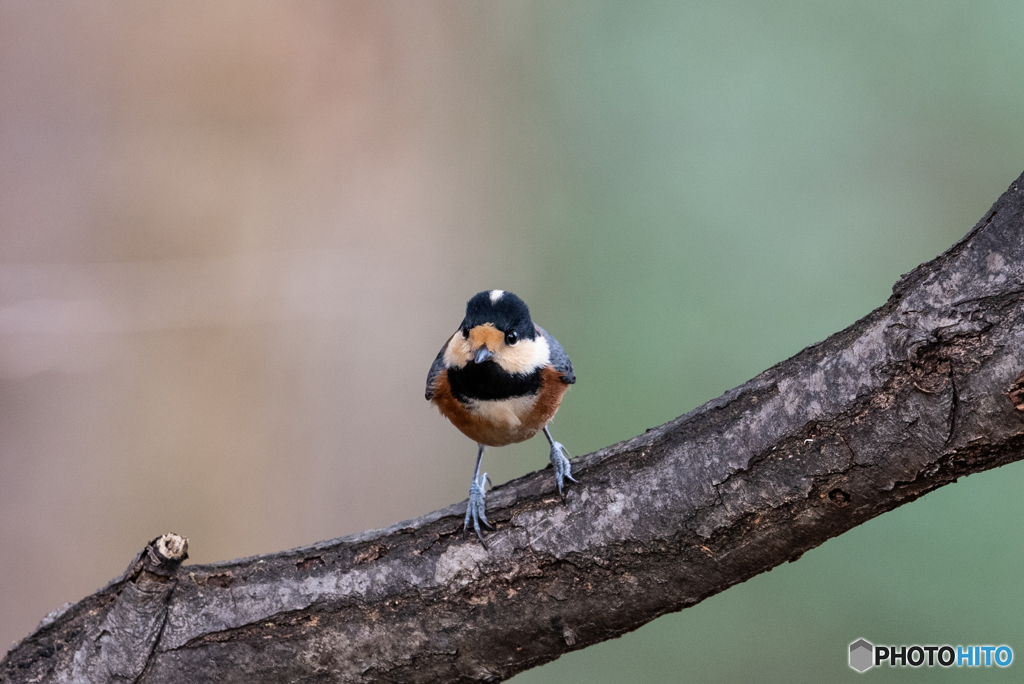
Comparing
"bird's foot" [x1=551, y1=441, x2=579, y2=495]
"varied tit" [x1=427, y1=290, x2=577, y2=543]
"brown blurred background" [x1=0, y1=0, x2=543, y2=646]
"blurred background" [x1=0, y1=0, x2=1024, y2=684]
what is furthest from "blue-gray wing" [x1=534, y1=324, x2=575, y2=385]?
"brown blurred background" [x1=0, y1=0, x2=543, y2=646]

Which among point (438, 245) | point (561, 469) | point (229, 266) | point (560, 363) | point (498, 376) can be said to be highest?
point (438, 245)

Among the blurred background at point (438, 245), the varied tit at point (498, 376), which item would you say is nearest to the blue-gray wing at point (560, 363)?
the varied tit at point (498, 376)

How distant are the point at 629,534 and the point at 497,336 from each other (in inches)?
31.0

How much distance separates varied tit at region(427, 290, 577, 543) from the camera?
2.22 metres

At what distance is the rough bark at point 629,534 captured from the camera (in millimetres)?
1328

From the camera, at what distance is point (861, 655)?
3.19m

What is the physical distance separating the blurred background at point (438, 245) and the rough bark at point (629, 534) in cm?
237

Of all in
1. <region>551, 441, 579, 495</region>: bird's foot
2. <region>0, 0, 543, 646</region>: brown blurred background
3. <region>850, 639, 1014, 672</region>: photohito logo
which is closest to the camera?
<region>551, 441, 579, 495</region>: bird's foot

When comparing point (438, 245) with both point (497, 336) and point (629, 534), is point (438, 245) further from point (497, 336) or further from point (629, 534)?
point (629, 534)

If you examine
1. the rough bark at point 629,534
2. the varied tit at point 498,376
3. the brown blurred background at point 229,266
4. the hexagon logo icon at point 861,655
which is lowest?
the rough bark at point 629,534

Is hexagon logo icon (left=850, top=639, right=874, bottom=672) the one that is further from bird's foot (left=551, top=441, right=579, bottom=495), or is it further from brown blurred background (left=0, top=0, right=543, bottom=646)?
brown blurred background (left=0, top=0, right=543, bottom=646)

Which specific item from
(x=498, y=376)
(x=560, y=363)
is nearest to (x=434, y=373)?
(x=498, y=376)

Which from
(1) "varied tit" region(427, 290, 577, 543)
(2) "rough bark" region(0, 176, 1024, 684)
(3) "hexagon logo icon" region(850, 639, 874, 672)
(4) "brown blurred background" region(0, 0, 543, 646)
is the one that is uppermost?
(4) "brown blurred background" region(0, 0, 543, 646)

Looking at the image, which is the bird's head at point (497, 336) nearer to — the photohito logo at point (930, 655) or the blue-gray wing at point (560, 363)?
the blue-gray wing at point (560, 363)
